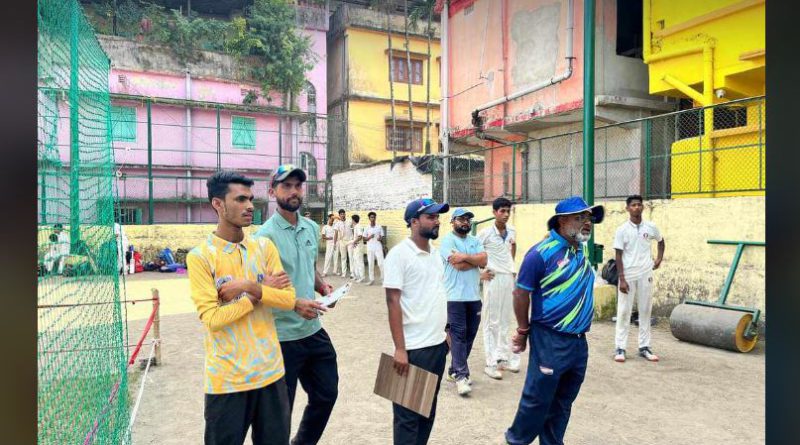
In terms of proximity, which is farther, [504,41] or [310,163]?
[310,163]

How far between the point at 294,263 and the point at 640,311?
15.9 feet

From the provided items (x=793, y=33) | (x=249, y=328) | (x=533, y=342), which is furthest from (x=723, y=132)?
(x=793, y=33)

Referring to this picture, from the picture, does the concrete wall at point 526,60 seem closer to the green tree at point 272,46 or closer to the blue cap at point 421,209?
the green tree at point 272,46

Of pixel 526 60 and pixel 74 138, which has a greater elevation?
pixel 526 60

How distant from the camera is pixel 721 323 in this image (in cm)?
682

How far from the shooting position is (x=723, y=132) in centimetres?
902

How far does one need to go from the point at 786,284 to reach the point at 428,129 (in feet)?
87.2

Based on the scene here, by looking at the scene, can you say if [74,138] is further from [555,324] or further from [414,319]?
[555,324]

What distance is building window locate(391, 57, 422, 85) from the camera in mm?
27172

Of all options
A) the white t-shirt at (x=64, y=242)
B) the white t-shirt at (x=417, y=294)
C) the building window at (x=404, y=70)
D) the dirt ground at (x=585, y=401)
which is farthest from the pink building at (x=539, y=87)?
the building window at (x=404, y=70)

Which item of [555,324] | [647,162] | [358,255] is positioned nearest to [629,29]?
[647,162]

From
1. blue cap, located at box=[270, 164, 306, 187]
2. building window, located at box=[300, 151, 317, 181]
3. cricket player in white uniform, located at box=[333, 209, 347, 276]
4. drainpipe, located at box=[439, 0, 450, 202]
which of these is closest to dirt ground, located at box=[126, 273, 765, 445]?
blue cap, located at box=[270, 164, 306, 187]

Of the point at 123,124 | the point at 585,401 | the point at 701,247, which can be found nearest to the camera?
the point at 585,401

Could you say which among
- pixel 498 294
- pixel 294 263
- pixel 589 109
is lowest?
pixel 498 294
